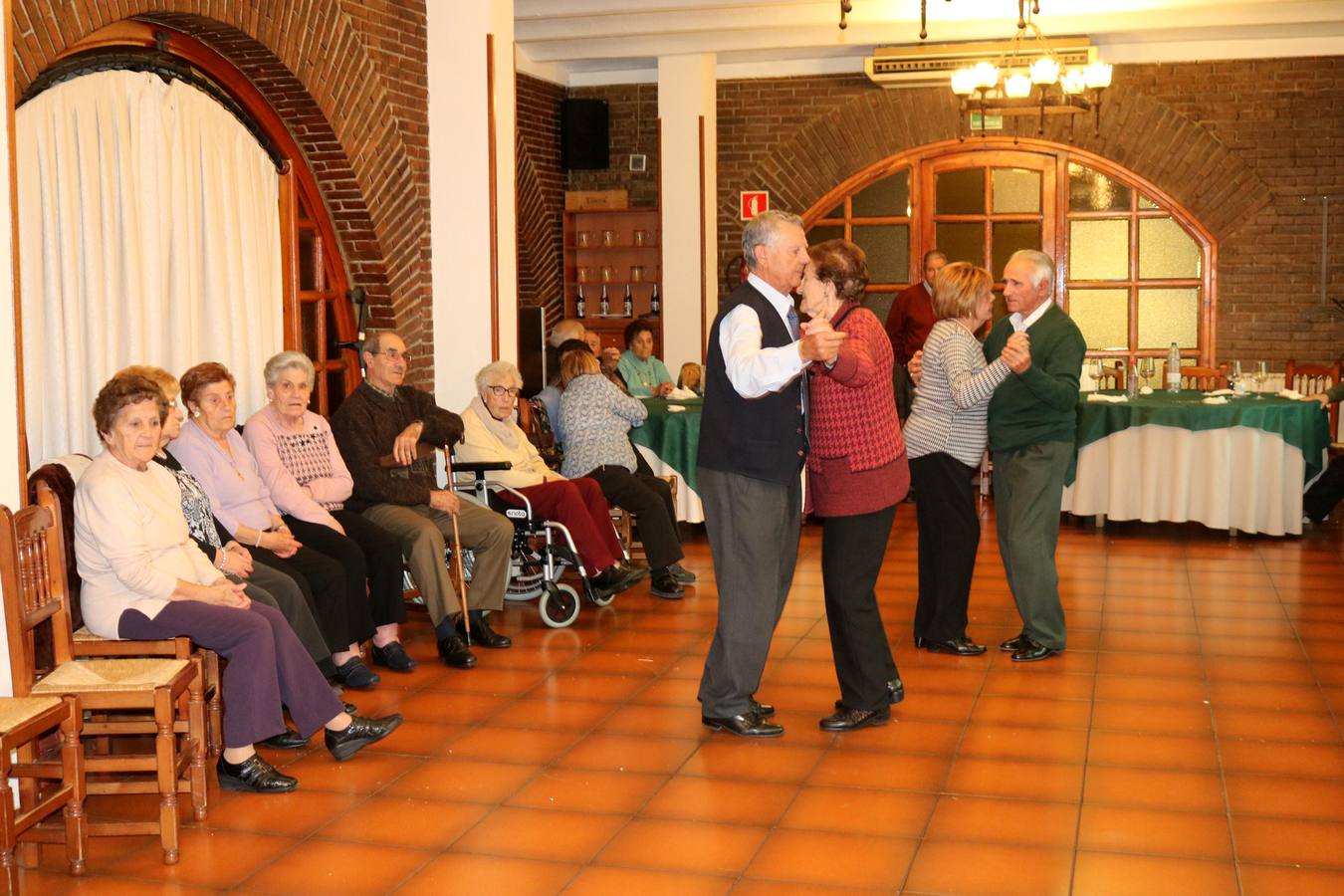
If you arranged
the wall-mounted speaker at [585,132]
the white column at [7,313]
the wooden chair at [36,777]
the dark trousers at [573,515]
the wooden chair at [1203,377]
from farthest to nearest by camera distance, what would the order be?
the wall-mounted speaker at [585,132], the wooden chair at [1203,377], the dark trousers at [573,515], the white column at [7,313], the wooden chair at [36,777]

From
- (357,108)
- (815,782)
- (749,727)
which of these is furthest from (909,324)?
(815,782)

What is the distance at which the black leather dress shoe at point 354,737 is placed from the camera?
14.9 feet

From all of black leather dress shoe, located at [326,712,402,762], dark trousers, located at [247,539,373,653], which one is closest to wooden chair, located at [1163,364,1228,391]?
dark trousers, located at [247,539,373,653]

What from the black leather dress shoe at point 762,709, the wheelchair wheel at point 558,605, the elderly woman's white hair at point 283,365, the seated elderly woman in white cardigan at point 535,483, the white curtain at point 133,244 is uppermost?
the white curtain at point 133,244

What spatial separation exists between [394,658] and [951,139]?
7862mm

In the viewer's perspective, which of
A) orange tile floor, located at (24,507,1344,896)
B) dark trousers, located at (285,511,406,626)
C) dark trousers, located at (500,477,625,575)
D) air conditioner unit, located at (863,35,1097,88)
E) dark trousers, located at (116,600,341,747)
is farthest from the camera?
air conditioner unit, located at (863,35,1097,88)

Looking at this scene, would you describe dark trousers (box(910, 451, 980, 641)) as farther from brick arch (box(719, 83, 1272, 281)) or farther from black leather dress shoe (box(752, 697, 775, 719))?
brick arch (box(719, 83, 1272, 281))

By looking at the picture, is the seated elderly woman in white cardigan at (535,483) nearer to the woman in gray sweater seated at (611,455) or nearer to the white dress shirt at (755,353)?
the woman in gray sweater seated at (611,455)

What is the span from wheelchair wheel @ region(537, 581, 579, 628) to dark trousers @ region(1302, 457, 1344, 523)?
4.78 meters

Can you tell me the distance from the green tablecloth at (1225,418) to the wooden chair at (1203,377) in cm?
118

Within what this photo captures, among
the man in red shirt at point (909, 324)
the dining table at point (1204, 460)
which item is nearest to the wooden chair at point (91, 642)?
the dining table at point (1204, 460)

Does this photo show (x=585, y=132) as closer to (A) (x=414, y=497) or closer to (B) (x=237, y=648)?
(A) (x=414, y=497)

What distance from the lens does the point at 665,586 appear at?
7051 mm

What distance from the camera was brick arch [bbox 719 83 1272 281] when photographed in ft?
37.8
